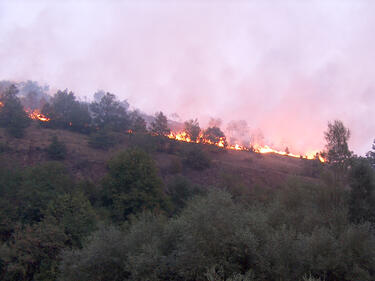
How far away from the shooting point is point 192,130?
45.4m

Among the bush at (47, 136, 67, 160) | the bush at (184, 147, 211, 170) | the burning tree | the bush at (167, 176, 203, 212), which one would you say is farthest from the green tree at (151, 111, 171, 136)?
the bush at (167, 176, 203, 212)

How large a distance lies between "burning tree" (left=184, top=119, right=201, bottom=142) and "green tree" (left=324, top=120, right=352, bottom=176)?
90.5 ft

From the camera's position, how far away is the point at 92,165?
36781 millimetres

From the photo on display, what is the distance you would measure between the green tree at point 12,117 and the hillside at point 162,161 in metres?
1.08

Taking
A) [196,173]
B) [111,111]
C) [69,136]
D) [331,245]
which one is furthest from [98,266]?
[111,111]

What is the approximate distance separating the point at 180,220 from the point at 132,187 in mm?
13872

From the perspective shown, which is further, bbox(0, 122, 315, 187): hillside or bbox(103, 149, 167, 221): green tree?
bbox(0, 122, 315, 187): hillside

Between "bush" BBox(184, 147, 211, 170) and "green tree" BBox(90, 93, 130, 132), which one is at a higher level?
"green tree" BBox(90, 93, 130, 132)

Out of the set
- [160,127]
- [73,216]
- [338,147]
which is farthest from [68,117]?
[338,147]

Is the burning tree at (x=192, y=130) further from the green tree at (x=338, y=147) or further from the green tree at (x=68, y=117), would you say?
the green tree at (x=338, y=147)

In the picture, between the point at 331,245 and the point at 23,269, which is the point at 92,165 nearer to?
the point at 23,269

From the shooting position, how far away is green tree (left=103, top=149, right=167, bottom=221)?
23250 mm

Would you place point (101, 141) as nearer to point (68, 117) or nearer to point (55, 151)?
point (55, 151)

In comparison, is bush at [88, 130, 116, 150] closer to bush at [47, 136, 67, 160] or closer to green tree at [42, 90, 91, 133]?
bush at [47, 136, 67, 160]
